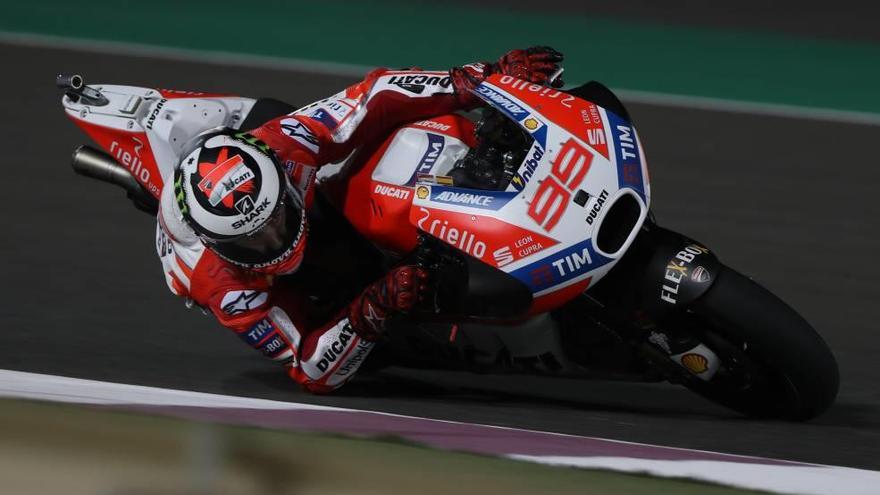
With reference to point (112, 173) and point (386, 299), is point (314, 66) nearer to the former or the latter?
point (112, 173)

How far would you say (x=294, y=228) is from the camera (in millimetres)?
4715

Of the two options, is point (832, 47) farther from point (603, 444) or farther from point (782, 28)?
point (603, 444)

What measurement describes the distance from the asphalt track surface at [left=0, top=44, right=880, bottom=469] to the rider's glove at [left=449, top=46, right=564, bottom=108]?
116 cm

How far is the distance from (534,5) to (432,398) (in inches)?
312

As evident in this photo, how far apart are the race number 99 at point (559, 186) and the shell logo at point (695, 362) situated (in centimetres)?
72

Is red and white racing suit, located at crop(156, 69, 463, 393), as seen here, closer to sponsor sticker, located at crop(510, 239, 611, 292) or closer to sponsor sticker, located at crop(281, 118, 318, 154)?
sponsor sticker, located at crop(281, 118, 318, 154)

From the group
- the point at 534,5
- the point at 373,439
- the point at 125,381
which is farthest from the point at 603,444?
the point at 534,5

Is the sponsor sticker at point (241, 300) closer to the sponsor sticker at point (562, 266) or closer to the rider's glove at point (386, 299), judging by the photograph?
the rider's glove at point (386, 299)

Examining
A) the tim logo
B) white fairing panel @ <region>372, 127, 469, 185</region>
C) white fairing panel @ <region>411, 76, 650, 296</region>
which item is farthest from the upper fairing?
white fairing panel @ <region>411, 76, 650, 296</region>

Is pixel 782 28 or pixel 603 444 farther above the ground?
pixel 603 444

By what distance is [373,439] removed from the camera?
3143mm

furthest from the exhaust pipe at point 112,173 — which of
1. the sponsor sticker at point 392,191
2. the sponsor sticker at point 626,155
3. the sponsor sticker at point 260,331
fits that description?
the sponsor sticker at point 626,155

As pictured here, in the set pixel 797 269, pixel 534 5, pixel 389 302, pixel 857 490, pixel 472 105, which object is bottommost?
pixel 534 5

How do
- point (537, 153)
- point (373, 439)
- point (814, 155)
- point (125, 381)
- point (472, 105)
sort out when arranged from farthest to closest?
point (814, 155), point (125, 381), point (472, 105), point (537, 153), point (373, 439)
